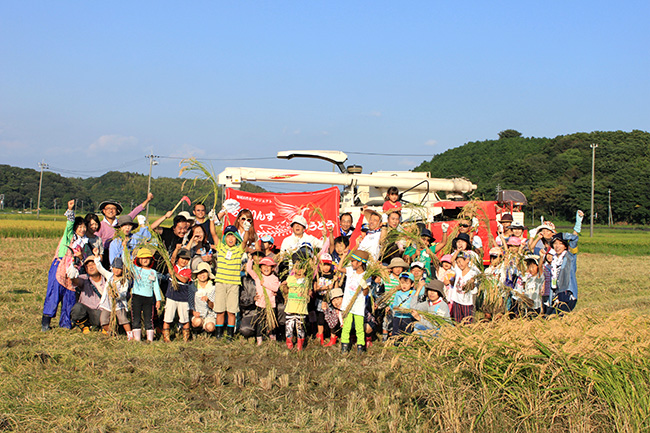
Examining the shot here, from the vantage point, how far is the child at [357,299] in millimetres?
7098

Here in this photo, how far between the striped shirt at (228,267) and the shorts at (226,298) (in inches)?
2.7

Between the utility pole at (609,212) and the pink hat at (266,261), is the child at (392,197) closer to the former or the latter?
the pink hat at (266,261)

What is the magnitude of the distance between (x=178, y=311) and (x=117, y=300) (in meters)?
0.82

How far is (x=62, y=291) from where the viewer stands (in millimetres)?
8086

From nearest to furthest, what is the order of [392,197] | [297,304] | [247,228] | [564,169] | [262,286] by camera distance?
[297,304]
[262,286]
[247,228]
[392,197]
[564,169]

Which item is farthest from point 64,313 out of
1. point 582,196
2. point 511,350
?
point 582,196

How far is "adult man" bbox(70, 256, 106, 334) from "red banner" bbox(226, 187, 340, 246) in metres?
3.44

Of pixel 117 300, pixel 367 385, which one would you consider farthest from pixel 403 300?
pixel 117 300

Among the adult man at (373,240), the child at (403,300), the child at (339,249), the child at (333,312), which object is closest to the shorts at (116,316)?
the child at (333,312)

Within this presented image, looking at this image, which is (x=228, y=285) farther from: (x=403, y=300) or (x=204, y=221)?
(x=403, y=300)

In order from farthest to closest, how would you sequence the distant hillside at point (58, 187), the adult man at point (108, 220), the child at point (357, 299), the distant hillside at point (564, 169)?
the distant hillside at point (58, 187)
the distant hillside at point (564, 169)
the adult man at point (108, 220)
the child at point (357, 299)

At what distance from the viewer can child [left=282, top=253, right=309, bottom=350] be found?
7.32 m

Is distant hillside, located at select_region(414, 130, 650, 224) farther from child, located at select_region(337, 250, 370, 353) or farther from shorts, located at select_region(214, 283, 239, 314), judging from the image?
shorts, located at select_region(214, 283, 239, 314)

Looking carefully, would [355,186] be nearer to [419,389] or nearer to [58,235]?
[419,389]
